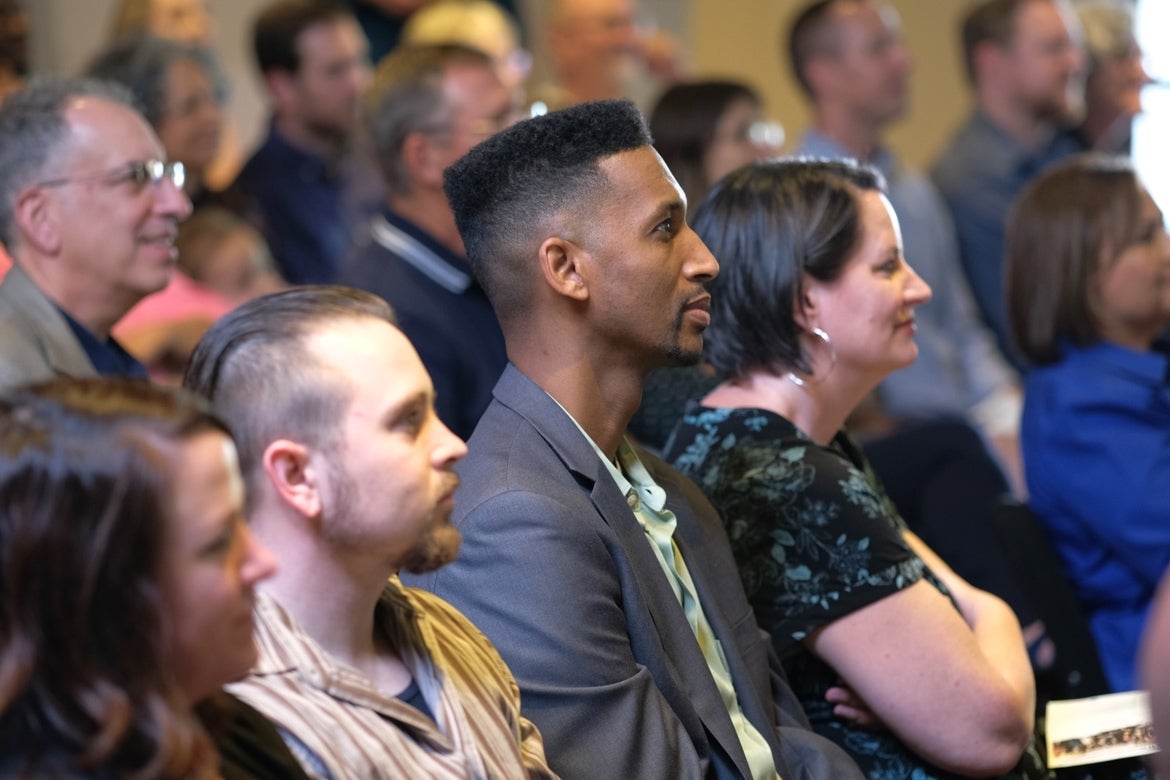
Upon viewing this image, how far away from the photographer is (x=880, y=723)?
2021mm

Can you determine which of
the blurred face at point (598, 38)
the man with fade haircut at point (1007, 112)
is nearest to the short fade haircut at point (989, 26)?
the man with fade haircut at point (1007, 112)

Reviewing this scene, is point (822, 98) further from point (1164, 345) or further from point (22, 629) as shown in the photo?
point (22, 629)

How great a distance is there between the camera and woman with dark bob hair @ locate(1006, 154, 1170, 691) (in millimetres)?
2738

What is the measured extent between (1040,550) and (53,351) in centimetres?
170

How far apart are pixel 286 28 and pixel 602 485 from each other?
318 cm

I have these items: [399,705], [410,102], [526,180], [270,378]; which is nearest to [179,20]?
[410,102]

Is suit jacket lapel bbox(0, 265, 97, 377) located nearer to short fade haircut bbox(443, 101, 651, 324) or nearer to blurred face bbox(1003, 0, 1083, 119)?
short fade haircut bbox(443, 101, 651, 324)

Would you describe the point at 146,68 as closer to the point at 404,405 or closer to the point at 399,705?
the point at 404,405

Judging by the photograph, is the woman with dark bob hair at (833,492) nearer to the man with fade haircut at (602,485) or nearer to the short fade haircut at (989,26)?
the man with fade haircut at (602,485)

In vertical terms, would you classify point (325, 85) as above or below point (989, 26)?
above

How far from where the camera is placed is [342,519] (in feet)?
4.42

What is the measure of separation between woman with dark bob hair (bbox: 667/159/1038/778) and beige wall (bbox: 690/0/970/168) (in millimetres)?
4865

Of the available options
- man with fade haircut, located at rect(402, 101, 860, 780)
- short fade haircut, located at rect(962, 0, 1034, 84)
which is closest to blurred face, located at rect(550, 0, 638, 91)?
short fade haircut, located at rect(962, 0, 1034, 84)

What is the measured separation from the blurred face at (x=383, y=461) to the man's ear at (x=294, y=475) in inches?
0.4
